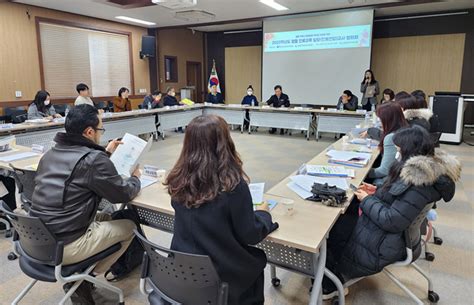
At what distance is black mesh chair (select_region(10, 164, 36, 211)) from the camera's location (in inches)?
91.0

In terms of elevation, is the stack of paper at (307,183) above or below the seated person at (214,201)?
below

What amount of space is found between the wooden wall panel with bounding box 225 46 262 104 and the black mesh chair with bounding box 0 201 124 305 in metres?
9.72

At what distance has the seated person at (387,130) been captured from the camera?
→ 2.58 metres

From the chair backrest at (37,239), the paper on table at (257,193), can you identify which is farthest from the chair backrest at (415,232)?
the chair backrest at (37,239)

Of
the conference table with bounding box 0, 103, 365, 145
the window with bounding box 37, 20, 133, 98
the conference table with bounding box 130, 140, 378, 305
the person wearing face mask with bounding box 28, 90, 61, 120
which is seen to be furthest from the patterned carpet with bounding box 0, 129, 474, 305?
the window with bounding box 37, 20, 133, 98

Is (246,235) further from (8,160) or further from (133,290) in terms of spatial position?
(8,160)

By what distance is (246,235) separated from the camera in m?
1.29

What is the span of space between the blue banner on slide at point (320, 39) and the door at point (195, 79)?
3.14 meters

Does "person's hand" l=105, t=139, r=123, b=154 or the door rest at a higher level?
the door

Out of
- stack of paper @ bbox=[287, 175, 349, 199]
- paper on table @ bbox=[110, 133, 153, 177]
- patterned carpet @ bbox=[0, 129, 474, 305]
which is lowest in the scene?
patterned carpet @ bbox=[0, 129, 474, 305]

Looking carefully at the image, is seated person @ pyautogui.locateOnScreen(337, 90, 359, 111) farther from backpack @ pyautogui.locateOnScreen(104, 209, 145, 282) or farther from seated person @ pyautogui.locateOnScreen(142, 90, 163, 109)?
backpack @ pyautogui.locateOnScreen(104, 209, 145, 282)

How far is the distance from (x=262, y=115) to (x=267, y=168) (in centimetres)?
303

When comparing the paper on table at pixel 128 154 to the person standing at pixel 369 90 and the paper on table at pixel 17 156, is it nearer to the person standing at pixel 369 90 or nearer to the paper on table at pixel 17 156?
A: the paper on table at pixel 17 156

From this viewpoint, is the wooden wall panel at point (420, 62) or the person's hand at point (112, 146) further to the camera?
the wooden wall panel at point (420, 62)
